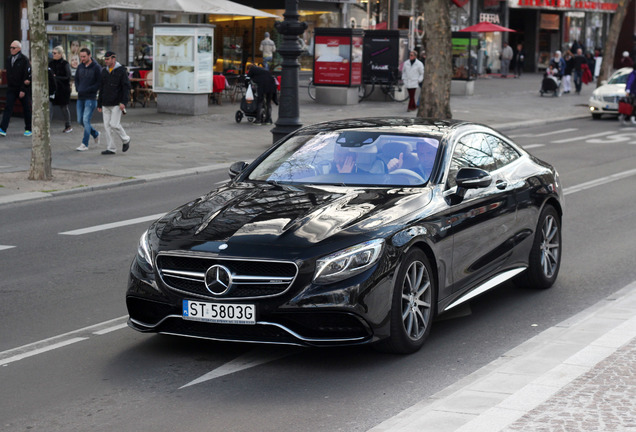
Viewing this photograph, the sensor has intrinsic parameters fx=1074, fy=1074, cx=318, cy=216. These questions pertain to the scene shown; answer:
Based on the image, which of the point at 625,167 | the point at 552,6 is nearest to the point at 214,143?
the point at 625,167

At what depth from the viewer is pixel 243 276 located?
6.46 m

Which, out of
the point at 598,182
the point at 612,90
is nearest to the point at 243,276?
the point at 598,182

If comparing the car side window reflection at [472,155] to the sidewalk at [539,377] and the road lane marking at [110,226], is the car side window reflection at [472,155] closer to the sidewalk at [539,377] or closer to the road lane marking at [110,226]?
the sidewalk at [539,377]

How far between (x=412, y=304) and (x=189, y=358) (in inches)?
58.4

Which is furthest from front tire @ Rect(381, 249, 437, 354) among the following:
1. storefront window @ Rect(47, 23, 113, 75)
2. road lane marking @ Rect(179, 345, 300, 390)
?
storefront window @ Rect(47, 23, 113, 75)

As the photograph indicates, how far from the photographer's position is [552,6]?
62.8 m

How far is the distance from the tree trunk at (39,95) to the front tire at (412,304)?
33.8 feet

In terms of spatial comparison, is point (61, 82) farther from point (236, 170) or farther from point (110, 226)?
point (236, 170)

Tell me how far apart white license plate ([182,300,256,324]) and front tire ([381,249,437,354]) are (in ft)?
2.99

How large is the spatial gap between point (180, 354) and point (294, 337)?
96 centimetres

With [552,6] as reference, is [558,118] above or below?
below

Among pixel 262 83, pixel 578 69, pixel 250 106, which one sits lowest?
pixel 250 106

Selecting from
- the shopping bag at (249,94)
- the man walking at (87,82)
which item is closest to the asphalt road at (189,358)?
the man walking at (87,82)

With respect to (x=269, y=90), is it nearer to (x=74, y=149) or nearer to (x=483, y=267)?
(x=74, y=149)
